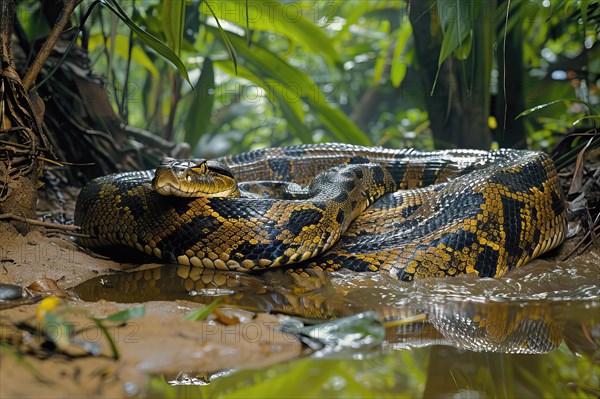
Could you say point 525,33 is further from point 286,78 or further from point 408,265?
point 408,265

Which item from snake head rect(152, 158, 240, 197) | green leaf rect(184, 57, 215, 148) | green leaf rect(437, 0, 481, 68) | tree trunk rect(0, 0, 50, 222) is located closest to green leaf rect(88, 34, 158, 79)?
green leaf rect(184, 57, 215, 148)

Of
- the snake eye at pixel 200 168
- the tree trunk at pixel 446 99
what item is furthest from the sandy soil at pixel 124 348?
the tree trunk at pixel 446 99

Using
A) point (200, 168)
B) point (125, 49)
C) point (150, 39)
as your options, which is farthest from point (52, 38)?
point (125, 49)

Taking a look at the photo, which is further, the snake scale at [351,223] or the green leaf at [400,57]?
the green leaf at [400,57]

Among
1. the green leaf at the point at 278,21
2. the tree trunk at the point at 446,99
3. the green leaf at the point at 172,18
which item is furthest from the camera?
the tree trunk at the point at 446,99

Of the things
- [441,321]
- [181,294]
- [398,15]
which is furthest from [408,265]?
[398,15]

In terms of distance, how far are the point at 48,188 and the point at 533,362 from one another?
18.2 ft

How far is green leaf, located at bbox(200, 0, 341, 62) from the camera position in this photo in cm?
705

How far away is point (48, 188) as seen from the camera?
6637mm

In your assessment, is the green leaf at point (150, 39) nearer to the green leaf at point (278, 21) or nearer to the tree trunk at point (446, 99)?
the green leaf at point (278, 21)

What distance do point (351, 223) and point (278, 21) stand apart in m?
3.58

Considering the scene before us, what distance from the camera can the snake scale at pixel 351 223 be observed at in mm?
4355

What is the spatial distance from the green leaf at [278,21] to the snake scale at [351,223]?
2.64 metres

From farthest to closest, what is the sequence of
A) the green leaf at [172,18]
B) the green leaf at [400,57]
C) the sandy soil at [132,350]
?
the green leaf at [400,57]
the green leaf at [172,18]
the sandy soil at [132,350]
